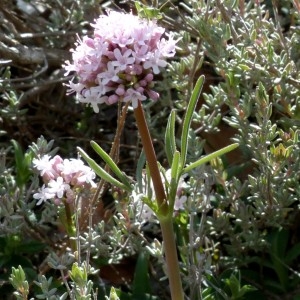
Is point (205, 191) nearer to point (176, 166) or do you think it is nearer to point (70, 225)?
point (70, 225)

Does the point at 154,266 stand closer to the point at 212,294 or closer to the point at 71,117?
the point at 212,294

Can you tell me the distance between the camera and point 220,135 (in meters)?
1.88

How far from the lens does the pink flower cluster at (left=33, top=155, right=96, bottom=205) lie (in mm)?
1349

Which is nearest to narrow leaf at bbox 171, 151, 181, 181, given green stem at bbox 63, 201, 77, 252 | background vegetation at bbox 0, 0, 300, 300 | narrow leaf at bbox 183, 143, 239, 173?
narrow leaf at bbox 183, 143, 239, 173

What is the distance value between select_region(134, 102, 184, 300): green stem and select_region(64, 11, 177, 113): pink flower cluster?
37 millimetres

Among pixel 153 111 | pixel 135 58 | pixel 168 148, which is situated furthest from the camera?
pixel 153 111

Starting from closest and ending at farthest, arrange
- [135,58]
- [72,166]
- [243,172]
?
[135,58]
[72,166]
[243,172]

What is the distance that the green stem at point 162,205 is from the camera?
1.13m

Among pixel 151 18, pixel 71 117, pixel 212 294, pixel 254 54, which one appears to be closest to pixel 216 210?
pixel 212 294

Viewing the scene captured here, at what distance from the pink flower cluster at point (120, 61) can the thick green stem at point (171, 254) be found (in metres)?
0.20

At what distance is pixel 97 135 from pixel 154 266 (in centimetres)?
48

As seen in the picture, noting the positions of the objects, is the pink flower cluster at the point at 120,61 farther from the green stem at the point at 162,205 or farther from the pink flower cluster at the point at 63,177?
the pink flower cluster at the point at 63,177

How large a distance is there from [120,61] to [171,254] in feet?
1.02

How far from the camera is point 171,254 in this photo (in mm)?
1191
